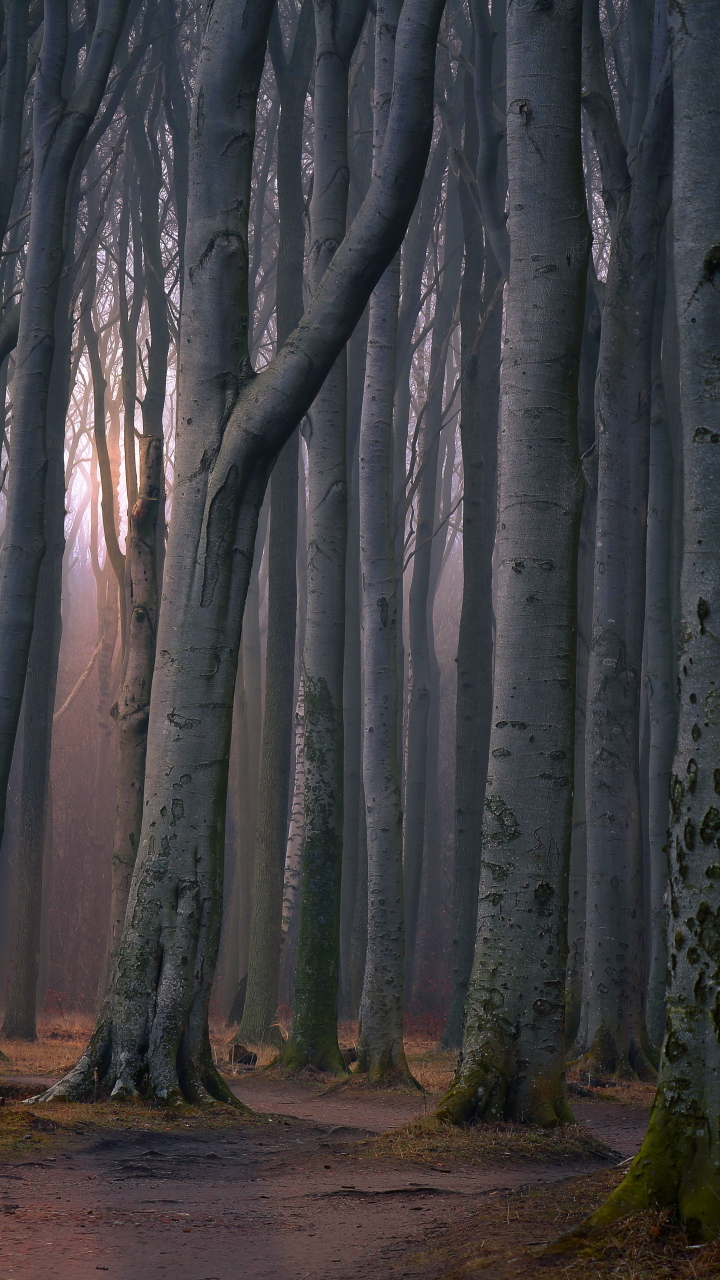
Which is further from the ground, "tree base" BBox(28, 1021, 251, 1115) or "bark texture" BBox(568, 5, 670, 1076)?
"bark texture" BBox(568, 5, 670, 1076)

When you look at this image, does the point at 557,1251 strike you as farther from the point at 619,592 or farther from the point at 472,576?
the point at 472,576

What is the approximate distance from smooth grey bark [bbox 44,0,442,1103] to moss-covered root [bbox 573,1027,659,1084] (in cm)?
460

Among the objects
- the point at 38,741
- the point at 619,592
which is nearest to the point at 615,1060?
the point at 619,592

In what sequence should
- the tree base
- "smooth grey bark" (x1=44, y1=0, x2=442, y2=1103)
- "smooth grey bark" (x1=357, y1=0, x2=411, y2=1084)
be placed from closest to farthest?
the tree base
"smooth grey bark" (x1=44, y1=0, x2=442, y2=1103)
"smooth grey bark" (x1=357, y1=0, x2=411, y2=1084)

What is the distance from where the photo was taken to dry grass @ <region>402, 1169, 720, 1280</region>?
2.57m

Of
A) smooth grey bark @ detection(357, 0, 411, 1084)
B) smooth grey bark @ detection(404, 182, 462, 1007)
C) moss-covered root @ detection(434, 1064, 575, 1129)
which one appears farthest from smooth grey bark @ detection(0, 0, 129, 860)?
smooth grey bark @ detection(404, 182, 462, 1007)

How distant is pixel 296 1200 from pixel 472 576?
412 inches

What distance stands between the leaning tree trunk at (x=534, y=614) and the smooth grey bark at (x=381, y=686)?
3.38 m

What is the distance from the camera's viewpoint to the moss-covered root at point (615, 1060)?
9.35 metres

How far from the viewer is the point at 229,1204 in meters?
3.99

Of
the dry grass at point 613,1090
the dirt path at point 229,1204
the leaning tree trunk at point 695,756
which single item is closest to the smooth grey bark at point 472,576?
the dry grass at point 613,1090

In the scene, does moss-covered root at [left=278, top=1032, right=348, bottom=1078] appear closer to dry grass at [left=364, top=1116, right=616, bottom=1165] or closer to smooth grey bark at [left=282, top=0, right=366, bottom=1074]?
smooth grey bark at [left=282, top=0, right=366, bottom=1074]

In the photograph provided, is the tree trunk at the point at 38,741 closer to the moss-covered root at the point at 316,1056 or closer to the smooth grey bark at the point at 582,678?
the moss-covered root at the point at 316,1056

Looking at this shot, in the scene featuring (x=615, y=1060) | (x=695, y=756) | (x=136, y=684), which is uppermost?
(x=136, y=684)
